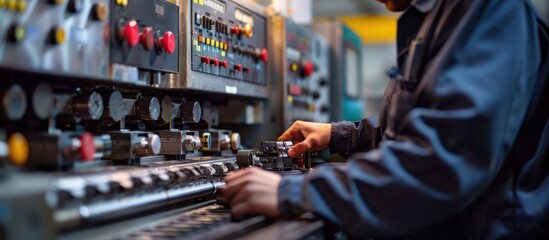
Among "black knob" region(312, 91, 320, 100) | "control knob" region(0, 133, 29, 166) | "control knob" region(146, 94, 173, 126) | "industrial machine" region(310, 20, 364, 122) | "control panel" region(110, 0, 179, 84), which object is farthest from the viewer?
"industrial machine" region(310, 20, 364, 122)

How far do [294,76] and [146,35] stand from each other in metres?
1.34

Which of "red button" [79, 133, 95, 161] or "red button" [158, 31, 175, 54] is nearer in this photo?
"red button" [79, 133, 95, 161]

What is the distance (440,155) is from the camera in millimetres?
1185

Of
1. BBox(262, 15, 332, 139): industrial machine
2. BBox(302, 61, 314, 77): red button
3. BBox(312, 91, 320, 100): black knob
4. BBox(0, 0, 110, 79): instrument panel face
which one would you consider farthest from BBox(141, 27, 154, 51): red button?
BBox(312, 91, 320, 100): black knob

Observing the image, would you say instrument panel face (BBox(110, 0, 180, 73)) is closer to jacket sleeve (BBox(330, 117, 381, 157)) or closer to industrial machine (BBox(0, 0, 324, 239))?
A: industrial machine (BBox(0, 0, 324, 239))

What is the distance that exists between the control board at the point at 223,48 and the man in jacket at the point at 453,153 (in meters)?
0.50

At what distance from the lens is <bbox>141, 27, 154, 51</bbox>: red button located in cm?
148

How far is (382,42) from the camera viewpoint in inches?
317

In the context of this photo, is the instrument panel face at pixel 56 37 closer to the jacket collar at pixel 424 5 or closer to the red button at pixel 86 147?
the red button at pixel 86 147

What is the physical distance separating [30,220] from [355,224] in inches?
23.7

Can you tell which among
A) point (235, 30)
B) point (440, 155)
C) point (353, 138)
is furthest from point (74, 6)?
point (353, 138)

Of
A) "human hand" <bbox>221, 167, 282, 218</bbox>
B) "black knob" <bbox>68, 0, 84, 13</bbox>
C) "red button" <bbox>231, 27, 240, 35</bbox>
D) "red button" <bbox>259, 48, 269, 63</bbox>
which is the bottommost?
"human hand" <bbox>221, 167, 282, 218</bbox>

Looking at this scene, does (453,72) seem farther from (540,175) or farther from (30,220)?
(30,220)

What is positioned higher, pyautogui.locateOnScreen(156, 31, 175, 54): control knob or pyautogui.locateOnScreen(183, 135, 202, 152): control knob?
pyautogui.locateOnScreen(156, 31, 175, 54): control knob
